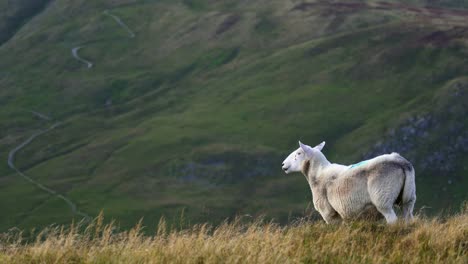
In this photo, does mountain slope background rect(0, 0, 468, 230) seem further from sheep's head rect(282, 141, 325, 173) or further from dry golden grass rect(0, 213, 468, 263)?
dry golden grass rect(0, 213, 468, 263)

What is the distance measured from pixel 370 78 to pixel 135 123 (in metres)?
55.3

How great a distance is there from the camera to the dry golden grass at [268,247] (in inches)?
433

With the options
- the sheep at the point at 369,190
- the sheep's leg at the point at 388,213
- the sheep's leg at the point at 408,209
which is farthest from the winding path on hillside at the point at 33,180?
the sheep's leg at the point at 388,213

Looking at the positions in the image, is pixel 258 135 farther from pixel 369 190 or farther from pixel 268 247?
pixel 268 247

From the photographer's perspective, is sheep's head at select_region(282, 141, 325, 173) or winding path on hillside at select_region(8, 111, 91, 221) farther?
winding path on hillside at select_region(8, 111, 91, 221)

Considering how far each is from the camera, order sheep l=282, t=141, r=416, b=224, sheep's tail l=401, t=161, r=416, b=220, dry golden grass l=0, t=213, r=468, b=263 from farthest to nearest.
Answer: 1. sheep's tail l=401, t=161, r=416, b=220
2. sheep l=282, t=141, r=416, b=224
3. dry golden grass l=0, t=213, r=468, b=263

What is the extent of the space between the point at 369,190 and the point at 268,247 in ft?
14.8

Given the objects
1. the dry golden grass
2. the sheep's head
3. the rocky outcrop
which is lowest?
the rocky outcrop

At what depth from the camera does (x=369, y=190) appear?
50.7 ft

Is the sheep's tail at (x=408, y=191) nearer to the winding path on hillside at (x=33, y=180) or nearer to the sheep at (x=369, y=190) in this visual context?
the sheep at (x=369, y=190)

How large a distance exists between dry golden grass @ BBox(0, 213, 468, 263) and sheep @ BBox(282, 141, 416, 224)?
194cm

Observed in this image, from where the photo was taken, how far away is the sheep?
15109 millimetres

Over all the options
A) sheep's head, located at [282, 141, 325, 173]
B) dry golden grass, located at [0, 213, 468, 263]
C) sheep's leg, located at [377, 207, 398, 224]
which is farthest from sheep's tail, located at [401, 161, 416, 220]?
sheep's head, located at [282, 141, 325, 173]

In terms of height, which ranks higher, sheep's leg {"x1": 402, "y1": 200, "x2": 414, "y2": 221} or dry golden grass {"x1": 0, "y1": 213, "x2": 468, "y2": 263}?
dry golden grass {"x1": 0, "y1": 213, "x2": 468, "y2": 263}
